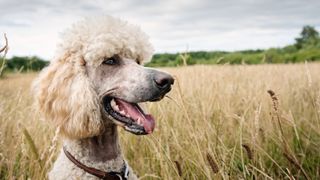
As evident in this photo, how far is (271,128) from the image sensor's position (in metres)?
3.75

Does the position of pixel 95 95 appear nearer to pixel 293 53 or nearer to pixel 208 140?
pixel 208 140

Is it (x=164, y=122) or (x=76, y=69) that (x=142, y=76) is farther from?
(x=164, y=122)

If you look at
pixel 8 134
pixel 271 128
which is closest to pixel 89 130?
pixel 8 134

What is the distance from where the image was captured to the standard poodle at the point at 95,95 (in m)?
2.58

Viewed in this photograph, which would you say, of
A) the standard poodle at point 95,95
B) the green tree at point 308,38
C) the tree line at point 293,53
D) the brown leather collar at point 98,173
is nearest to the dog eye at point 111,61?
the standard poodle at point 95,95

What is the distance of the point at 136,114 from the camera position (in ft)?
8.59

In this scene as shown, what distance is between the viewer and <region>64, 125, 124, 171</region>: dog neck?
268 centimetres

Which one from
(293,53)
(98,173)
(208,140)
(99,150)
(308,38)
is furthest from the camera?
(308,38)

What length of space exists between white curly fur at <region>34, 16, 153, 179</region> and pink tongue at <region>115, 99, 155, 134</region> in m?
0.13

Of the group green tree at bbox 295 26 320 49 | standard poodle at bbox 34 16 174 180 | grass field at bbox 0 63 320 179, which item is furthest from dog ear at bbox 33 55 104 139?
green tree at bbox 295 26 320 49

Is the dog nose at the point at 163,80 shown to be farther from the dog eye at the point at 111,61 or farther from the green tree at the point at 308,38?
the green tree at the point at 308,38

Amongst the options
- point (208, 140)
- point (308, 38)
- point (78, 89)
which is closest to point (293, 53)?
point (308, 38)

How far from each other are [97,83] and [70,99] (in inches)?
7.5

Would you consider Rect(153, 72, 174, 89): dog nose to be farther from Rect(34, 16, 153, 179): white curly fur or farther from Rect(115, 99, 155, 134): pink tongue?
Rect(34, 16, 153, 179): white curly fur
